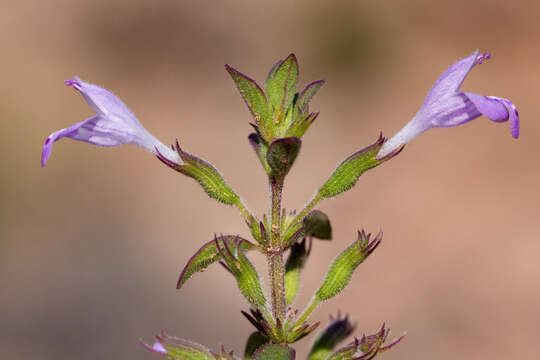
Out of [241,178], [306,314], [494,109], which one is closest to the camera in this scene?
[494,109]

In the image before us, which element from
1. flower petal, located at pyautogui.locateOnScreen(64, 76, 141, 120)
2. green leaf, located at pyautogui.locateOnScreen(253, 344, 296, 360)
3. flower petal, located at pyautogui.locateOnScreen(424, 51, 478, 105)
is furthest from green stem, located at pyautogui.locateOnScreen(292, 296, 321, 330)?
flower petal, located at pyautogui.locateOnScreen(64, 76, 141, 120)

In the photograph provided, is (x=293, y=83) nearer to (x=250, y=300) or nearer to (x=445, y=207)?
(x=250, y=300)

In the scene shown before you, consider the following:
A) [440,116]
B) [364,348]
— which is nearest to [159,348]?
[364,348]

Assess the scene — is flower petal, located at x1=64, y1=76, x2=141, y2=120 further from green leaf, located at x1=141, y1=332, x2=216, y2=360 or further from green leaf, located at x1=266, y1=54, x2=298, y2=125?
green leaf, located at x1=141, y1=332, x2=216, y2=360

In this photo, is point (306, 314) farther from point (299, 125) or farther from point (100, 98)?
point (100, 98)

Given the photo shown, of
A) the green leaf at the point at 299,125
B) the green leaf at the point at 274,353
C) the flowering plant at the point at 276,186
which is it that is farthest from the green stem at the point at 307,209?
the green leaf at the point at 274,353

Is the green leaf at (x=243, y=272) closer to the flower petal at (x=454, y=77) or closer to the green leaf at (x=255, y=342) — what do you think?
the green leaf at (x=255, y=342)
